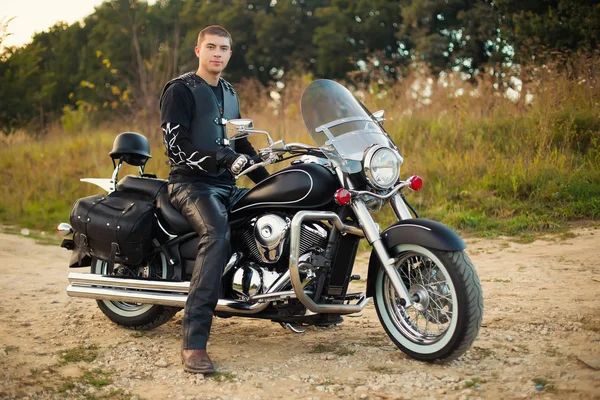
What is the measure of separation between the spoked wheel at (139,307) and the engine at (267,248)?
602mm

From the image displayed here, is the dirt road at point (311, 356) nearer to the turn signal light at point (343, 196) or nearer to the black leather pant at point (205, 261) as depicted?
the black leather pant at point (205, 261)

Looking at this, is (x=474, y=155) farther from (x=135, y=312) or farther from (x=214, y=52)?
(x=135, y=312)

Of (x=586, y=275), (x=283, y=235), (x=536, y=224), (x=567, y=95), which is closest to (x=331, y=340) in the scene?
(x=283, y=235)

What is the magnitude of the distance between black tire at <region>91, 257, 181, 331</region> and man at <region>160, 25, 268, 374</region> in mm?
636

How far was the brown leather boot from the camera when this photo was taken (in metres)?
3.87

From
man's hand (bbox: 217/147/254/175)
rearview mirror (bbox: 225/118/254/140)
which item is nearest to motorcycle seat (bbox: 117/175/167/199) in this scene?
man's hand (bbox: 217/147/254/175)

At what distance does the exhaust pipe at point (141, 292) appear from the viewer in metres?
4.20

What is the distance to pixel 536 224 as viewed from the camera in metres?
7.81

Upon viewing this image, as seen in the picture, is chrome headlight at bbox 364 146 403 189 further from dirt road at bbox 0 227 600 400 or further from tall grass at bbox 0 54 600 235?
tall grass at bbox 0 54 600 235

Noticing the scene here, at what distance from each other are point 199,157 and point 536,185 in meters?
5.37

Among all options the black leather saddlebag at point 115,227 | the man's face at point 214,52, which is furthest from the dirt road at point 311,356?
the man's face at point 214,52

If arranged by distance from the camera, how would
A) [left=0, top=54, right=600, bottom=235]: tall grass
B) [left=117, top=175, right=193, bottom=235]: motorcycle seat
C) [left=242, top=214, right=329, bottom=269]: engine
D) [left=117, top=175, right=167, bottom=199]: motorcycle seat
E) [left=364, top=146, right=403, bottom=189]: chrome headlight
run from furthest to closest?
[left=0, top=54, right=600, bottom=235]: tall grass
[left=117, top=175, right=167, bottom=199]: motorcycle seat
[left=117, top=175, right=193, bottom=235]: motorcycle seat
[left=242, top=214, right=329, bottom=269]: engine
[left=364, top=146, right=403, bottom=189]: chrome headlight

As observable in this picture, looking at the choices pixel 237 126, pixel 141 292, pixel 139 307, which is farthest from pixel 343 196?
pixel 139 307

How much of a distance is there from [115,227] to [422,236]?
204 cm
